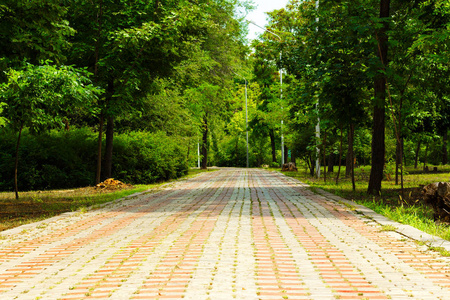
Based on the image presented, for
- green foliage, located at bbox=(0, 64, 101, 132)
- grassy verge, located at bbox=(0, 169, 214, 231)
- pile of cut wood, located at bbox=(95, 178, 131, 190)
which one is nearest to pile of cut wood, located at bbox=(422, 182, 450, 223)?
grassy verge, located at bbox=(0, 169, 214, 231)

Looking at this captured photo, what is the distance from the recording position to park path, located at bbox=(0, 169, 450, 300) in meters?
4.33

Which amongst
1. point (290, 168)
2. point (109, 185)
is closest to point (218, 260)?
point (109, 185)

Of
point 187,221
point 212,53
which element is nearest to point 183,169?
point 212,53

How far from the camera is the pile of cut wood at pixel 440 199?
8.41 metres

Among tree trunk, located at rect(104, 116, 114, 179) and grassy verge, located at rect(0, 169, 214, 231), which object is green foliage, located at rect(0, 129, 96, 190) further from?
grassy verge, located at rect(0, 169, 214, 231)

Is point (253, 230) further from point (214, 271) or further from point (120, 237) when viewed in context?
point (214, 271)

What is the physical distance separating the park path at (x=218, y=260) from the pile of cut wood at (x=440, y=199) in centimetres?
130

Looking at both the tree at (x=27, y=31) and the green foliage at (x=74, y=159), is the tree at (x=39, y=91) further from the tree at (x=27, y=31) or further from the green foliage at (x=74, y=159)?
the green foliage at (x=74, y=159)

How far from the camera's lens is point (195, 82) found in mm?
21016

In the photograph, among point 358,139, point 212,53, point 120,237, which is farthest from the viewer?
point 212,53

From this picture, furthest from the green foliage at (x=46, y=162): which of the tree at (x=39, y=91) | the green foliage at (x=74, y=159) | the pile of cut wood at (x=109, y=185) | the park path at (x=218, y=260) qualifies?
the park path at (x=218, y=260)

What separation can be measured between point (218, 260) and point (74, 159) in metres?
15.6

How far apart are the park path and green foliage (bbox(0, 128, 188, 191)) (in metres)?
10.2

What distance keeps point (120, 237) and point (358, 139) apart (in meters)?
22.1
